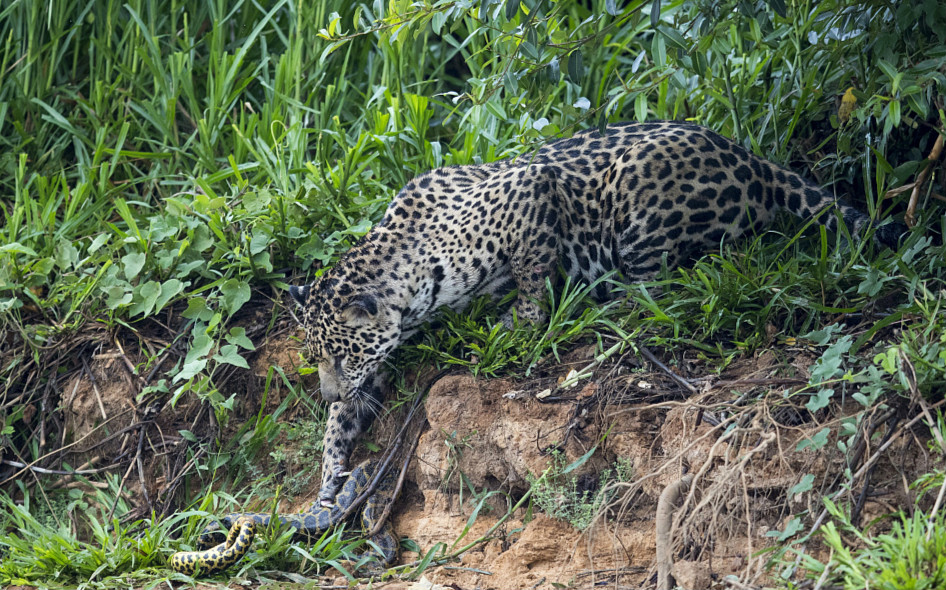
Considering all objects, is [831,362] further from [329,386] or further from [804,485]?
[329,386]

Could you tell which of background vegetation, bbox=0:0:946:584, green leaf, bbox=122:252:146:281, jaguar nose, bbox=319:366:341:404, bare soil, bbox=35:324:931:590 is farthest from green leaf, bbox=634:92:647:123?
green leaf, bbox=122:252:146:281

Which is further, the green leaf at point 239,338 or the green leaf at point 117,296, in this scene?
the green leaf at point 117,296

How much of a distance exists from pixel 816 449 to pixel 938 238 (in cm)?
185

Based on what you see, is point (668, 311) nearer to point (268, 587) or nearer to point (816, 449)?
point (816, 449)

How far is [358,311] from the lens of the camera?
5395mm

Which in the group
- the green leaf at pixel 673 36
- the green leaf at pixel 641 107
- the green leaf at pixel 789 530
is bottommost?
the green leaf at pixel 789 530

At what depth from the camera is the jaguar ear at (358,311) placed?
5344 millimetres

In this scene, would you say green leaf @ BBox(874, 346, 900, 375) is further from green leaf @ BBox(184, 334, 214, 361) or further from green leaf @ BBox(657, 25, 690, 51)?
green leaf @ BBox(184, 334, 214, 361)

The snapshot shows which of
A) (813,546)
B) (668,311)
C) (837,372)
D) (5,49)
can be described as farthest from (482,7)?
(5,49)

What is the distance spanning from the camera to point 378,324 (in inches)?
213

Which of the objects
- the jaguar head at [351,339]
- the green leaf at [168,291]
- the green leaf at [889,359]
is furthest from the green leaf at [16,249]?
the green leaf at [889,359]

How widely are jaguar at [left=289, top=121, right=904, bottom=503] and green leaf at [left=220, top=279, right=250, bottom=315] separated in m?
0.40

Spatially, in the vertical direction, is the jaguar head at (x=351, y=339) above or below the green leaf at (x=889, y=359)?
below

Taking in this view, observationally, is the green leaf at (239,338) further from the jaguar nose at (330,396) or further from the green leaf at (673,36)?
the green leaf at (673,36)
